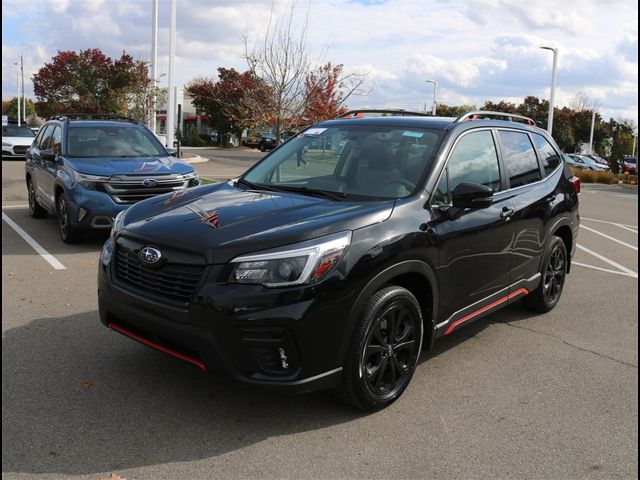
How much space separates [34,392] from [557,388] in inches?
134

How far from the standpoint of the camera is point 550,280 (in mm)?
5941

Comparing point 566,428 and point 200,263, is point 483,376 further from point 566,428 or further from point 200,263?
point 200,263

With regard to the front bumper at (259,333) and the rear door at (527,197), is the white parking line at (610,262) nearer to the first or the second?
the rear door at (527,197)

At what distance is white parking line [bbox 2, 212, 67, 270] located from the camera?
285 inches

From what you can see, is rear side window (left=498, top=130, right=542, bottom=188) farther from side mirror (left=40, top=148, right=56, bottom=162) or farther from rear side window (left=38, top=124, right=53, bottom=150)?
rear side window (left=38, top=124, right=53, bottom=150)

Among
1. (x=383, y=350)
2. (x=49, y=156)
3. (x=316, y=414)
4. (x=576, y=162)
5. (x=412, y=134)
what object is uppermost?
(x=576, y=162)

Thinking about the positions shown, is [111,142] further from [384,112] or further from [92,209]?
[384,112]

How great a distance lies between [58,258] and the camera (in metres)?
7.55

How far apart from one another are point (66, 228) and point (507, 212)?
595 centimetres

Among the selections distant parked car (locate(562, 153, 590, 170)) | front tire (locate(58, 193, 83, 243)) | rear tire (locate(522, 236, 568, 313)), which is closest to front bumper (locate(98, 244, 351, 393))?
rear tire (locate(522, 236, 568, 313))

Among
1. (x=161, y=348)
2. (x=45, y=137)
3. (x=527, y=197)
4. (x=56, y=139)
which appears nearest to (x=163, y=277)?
(x=161, y=348)

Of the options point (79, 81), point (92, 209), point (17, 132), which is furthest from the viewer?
point (79, 81)

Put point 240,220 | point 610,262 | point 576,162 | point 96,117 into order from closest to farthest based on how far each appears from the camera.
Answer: point 240,220 → point 610,262 → point 96,117 → point 576,162

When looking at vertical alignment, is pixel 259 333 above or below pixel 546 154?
below
